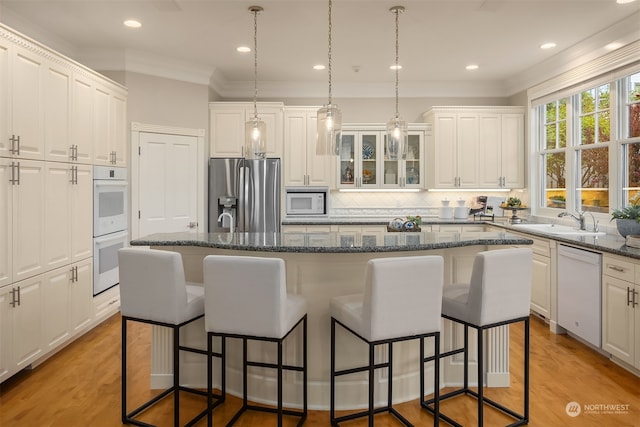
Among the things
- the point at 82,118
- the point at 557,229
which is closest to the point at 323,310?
the point at 82,118

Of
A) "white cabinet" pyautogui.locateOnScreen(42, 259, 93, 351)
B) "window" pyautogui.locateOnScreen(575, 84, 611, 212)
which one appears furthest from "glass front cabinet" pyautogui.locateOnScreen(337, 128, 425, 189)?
"white cabinet" pyautogui.locateOnScreen(42, 259, 93, 351)

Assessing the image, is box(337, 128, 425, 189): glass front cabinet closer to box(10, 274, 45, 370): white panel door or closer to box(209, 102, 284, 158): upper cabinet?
box(209, 102, 284, 158): upper cabinet

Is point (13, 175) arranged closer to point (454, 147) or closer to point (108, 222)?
point (108, 222)

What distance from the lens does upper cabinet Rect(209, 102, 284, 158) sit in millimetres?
5418

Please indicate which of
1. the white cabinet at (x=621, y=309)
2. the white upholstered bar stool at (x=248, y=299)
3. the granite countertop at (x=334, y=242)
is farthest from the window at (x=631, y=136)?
the white upholstered bar stool at (x=248, y=299)

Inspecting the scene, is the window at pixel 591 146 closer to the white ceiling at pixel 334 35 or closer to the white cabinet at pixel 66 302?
the white ceiling at pixel 334 35

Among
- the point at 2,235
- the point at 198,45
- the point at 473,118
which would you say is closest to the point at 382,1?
the point at 198,45

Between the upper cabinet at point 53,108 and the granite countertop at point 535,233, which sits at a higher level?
the upper cabinet at point 53,108

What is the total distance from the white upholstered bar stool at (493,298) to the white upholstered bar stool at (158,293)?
58.3 inches

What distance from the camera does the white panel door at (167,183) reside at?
4789 millimetres

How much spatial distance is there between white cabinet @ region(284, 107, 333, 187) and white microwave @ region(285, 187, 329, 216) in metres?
0.11

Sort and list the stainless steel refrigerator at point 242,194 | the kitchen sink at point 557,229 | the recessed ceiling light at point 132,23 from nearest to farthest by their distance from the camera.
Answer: the recessed ceiling light at point 132,23 → the kitchen sink at point 557,229 → the stainless steel refrigerator at point 242,194

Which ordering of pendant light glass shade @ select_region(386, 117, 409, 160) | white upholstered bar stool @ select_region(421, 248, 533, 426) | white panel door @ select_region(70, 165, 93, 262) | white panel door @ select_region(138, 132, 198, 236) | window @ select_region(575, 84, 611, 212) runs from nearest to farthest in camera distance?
1. white upholstered bar stool @ select_region(421, 248, 533, 426)
2. pendant light glass shade @ select_region(386, 117, 409, 160)
3. white panel door @ select_region(70, 165, 93, 262)
4. window @ select_region(575, 84, 611, 212)
5. white panel door @ select_region(138, 132, 198, 236)

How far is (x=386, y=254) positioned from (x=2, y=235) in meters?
2.49
